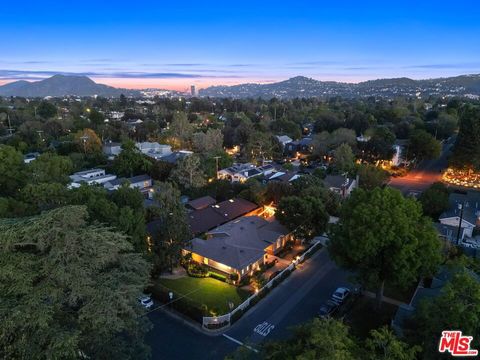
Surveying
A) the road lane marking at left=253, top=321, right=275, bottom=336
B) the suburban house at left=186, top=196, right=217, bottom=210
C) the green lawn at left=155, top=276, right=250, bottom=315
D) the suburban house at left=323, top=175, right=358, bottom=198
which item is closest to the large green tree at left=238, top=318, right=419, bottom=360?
the road lane marking at left=253, top=321, right=275, bottom=336

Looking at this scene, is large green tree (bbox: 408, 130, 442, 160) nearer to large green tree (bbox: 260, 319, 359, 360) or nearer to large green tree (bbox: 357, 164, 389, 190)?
large green tree (bbox: 357, 164, 389, 190)

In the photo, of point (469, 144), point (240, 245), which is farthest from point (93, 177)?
point (469, 144)

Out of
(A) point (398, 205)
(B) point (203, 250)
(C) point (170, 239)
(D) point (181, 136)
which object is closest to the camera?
(A) point (398, 205)

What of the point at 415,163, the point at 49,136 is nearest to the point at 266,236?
the point at 415,163

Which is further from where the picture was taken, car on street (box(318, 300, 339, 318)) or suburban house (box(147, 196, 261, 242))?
suburban house (box(147, 196, 261, 242))

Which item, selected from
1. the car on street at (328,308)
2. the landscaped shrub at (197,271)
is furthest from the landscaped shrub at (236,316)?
the landscaped shrub at (197,271)

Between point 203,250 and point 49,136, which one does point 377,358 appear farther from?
point 49,136
